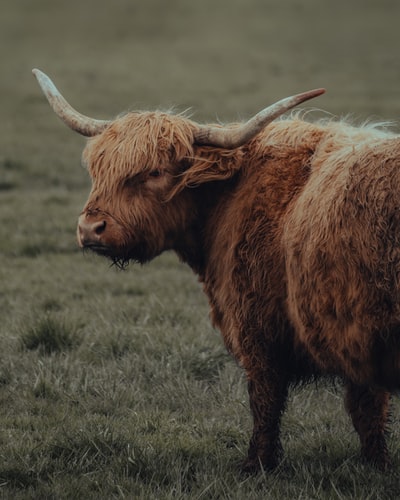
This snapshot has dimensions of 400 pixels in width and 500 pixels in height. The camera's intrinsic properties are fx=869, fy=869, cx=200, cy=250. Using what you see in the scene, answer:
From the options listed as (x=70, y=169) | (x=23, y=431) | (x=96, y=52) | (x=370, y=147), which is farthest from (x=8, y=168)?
(x=96, y=52)

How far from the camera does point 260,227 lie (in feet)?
13.6

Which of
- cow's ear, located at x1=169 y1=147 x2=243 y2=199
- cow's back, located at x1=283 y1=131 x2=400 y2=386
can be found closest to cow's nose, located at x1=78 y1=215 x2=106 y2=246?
cow's ear, located at x1=169 y1=147 x2=243 y2=199

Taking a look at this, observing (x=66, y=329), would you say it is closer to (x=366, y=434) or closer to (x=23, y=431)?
(x=23, y=431)

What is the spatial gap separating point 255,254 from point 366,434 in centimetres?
114

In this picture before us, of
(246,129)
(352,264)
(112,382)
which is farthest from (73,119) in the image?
(352,264)

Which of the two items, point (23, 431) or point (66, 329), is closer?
point (23, 431)

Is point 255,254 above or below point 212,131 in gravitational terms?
below

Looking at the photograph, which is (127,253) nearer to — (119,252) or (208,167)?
(119,252)

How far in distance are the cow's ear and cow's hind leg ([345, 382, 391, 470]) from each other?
4.11ft

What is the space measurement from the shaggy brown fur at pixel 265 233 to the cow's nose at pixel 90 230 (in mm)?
11

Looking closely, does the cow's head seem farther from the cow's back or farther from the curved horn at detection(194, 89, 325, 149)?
the cow's back

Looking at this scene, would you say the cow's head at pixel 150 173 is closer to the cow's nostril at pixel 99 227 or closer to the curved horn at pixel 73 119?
the cow's nostril at pixel 99 227

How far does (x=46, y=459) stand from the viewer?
13.8 feet

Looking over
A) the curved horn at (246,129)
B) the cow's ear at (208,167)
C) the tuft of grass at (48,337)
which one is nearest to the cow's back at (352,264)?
the curved horn at (246,129)
